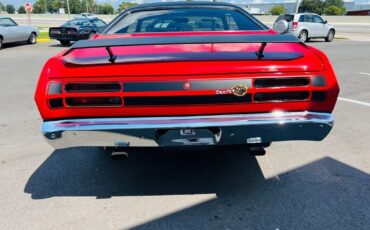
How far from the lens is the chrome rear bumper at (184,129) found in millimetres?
2490

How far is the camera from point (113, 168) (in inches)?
142

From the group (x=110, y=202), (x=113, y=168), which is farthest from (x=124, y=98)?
(x=113, y=168)

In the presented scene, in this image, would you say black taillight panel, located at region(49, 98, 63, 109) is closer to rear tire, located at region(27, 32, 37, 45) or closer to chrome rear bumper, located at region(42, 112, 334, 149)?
chrome rear bumper, located at region(42, 112, 334, 149)

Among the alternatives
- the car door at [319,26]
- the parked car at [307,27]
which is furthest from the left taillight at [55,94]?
the car door at [319,26]

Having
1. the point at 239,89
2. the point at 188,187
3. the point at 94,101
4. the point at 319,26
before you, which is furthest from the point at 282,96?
the point at 319,26

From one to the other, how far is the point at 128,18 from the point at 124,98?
1767mm

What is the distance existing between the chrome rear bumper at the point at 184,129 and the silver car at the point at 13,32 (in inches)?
586

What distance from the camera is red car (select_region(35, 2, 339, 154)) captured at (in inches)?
97.7

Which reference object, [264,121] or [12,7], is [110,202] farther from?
[12,7]

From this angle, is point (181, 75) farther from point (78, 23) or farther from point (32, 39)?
point (32, 39)

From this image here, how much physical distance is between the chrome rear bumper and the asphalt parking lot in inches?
13.4

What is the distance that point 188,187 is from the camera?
10.4 feet

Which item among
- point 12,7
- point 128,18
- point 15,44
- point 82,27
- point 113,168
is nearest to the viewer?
point 113,168

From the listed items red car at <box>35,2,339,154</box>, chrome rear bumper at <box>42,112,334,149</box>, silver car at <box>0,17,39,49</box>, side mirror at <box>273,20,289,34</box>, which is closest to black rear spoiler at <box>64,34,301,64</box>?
red car at <box>35,2,339,154</box>
